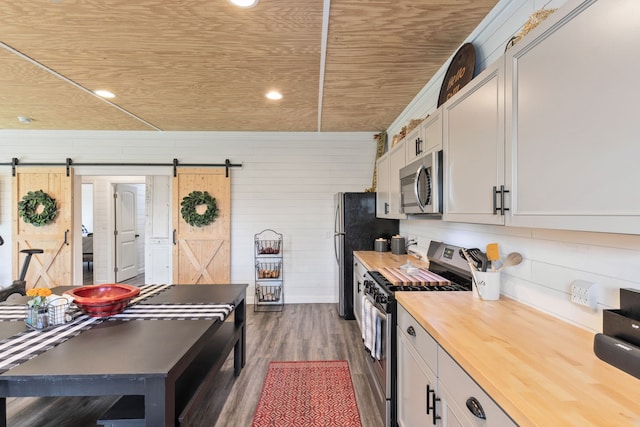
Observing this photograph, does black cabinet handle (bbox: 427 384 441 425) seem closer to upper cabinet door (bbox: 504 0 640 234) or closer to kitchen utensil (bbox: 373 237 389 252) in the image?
A: upper cabinet door (bbox: 504 0 640 234)

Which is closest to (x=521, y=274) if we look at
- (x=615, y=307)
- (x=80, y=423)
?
(x=615, y=307)

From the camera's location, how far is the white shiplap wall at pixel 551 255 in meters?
1.17

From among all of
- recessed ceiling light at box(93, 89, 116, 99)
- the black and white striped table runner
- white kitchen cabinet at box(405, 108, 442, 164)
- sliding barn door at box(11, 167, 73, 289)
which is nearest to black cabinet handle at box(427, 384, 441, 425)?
the black and white striped table runner

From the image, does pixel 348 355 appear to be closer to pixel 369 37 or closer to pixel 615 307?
pixel 615 307

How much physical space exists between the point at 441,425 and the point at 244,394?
1.72 m

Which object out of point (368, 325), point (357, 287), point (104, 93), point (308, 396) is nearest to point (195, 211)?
point (104, 93)

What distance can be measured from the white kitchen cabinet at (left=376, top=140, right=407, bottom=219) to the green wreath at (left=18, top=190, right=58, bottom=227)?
4.89 meters

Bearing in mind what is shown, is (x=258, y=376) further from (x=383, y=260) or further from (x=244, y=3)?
(x=244, y=3)

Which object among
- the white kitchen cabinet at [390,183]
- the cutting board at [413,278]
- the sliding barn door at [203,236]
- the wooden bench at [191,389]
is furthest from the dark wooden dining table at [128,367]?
the sliding barn door at [203,236]

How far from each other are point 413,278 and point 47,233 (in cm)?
547

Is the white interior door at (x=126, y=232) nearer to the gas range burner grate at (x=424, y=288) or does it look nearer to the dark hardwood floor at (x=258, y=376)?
the dark hardwood floor at (x=258, y=376)

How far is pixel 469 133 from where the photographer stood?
5.49 feet

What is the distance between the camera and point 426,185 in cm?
219

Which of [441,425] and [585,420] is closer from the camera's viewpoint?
[585,420]
